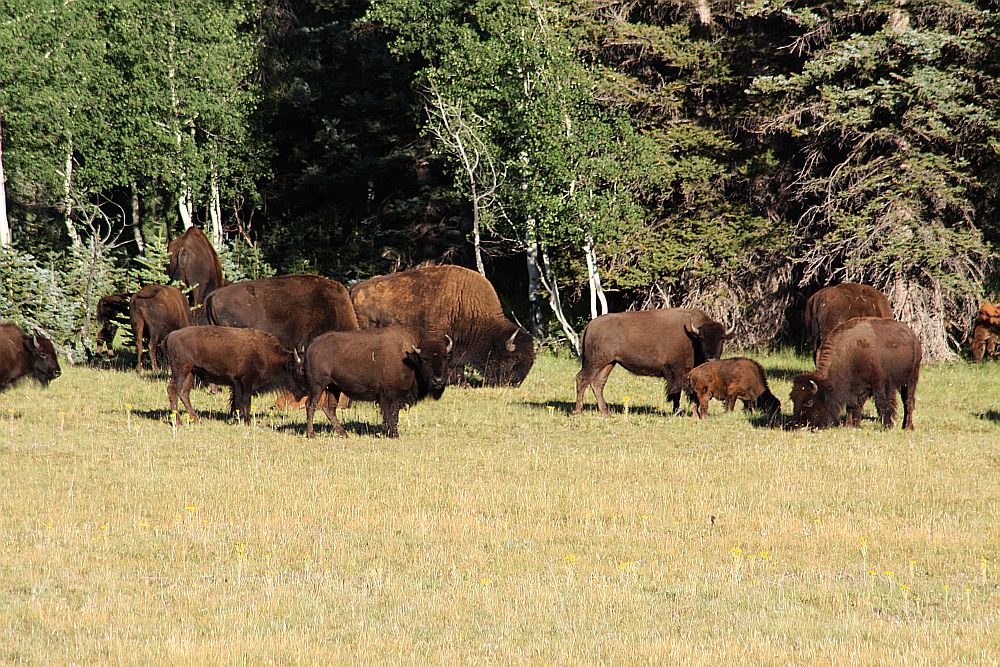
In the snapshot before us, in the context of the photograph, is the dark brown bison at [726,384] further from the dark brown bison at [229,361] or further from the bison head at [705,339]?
the dark brown bison at [229,361]

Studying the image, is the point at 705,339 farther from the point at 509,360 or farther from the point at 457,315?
the point at 457,315

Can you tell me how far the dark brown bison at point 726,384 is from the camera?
16.4 metres

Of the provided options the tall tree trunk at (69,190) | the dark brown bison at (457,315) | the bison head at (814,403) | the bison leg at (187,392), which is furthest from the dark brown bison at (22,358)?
the tall tree trunk at (69,190)

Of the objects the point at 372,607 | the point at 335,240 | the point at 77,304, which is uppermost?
the point at 335,240

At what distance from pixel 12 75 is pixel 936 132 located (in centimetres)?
1946

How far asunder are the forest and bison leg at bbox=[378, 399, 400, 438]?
9.66 meters

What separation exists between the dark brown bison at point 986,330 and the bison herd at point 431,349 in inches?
188

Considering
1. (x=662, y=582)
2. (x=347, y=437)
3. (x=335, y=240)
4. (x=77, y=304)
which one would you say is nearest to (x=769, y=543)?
(x=662, y=582)

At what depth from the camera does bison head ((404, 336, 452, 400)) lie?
14.5 metres

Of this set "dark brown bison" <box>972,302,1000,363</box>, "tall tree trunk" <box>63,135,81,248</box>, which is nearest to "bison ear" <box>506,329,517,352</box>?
"dark brown bison" <box>972,302,1000,363</box>

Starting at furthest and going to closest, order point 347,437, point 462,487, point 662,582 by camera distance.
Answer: point 347,437 < point 462,487 < point 662,582

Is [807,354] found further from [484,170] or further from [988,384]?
[484,170]

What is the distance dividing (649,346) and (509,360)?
436cm

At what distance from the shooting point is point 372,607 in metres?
7.63
